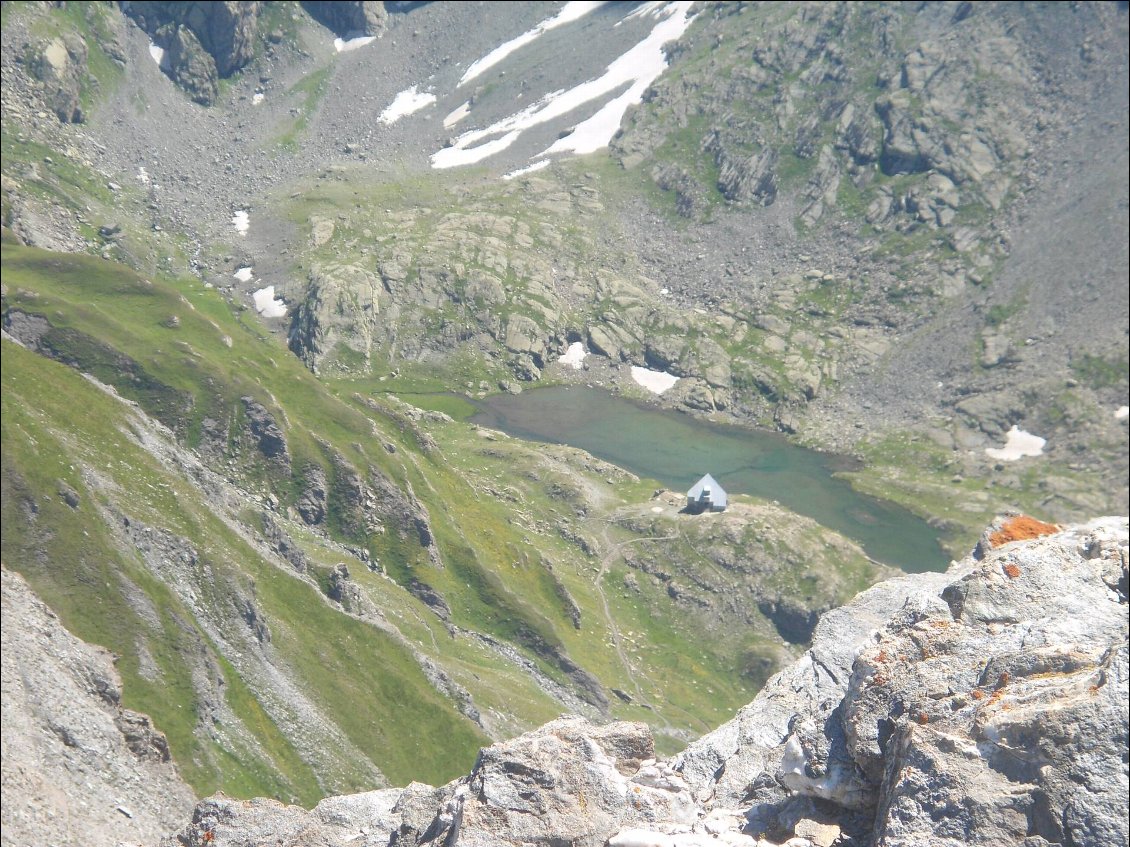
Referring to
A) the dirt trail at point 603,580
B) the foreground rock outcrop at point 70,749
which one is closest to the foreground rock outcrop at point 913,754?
the foreground rock outcrop at point 70,749

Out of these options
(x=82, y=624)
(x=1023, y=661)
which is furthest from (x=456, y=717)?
(x=1023, y=661)

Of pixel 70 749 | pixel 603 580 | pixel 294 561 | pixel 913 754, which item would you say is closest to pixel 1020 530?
pixel 913 754

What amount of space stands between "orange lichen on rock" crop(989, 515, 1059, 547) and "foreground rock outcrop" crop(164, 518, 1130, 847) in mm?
227

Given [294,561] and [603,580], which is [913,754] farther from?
[603,580]

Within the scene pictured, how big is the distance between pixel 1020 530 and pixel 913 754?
45.2 ft

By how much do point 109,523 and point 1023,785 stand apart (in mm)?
89107

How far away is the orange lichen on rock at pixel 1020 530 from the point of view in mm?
27234

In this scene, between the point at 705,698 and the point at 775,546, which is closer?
the point at 705,698

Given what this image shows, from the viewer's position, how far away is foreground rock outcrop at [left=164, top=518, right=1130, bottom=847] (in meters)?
14.9

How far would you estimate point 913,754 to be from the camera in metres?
16.5

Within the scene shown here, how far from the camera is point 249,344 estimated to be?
17000 cm

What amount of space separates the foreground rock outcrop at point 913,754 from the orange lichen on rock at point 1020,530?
227 millimetres

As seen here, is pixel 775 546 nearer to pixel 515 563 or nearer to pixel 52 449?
pixel 515 563

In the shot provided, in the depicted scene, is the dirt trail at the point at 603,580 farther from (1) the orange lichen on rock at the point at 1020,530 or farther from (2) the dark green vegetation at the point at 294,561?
(1) the orange lichen on rock at the point at 1020,530
